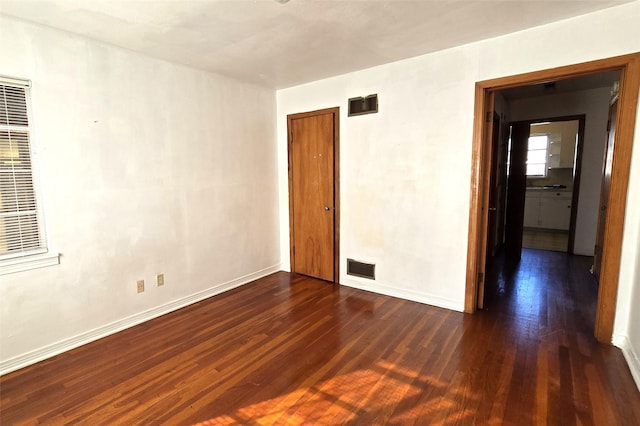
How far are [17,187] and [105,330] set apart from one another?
137 centimetres

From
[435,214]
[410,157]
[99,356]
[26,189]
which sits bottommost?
[99,356]

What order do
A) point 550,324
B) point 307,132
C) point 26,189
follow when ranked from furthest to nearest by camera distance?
point 307,132 → point 550,324 → point 26,189

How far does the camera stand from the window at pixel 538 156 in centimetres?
752

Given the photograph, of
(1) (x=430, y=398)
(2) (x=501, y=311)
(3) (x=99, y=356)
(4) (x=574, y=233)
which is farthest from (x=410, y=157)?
(4) (x=574, y=233)

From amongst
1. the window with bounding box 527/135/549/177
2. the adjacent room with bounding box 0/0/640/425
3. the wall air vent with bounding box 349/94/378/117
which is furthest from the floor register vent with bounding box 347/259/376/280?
the window with bounding box 527/135/549/177

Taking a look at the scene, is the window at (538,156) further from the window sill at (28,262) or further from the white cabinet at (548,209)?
the window sill at (28,262)

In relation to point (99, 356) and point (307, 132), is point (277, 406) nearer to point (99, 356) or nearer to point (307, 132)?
point (99, 356)

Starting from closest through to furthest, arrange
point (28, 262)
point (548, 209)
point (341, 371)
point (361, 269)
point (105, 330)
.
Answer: point (341, 371), point (28, 262), point (105, 330), point (361, 269), point (548, 209)

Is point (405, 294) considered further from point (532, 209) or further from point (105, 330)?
point (532, 209)

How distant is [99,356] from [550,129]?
938 cm

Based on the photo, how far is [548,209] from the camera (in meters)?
7.06

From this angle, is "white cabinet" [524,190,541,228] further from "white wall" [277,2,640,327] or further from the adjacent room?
"white wall" [277,2,640,327]

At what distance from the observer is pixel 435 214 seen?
10.5ft

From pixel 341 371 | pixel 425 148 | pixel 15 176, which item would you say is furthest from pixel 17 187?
pixel 425 148
